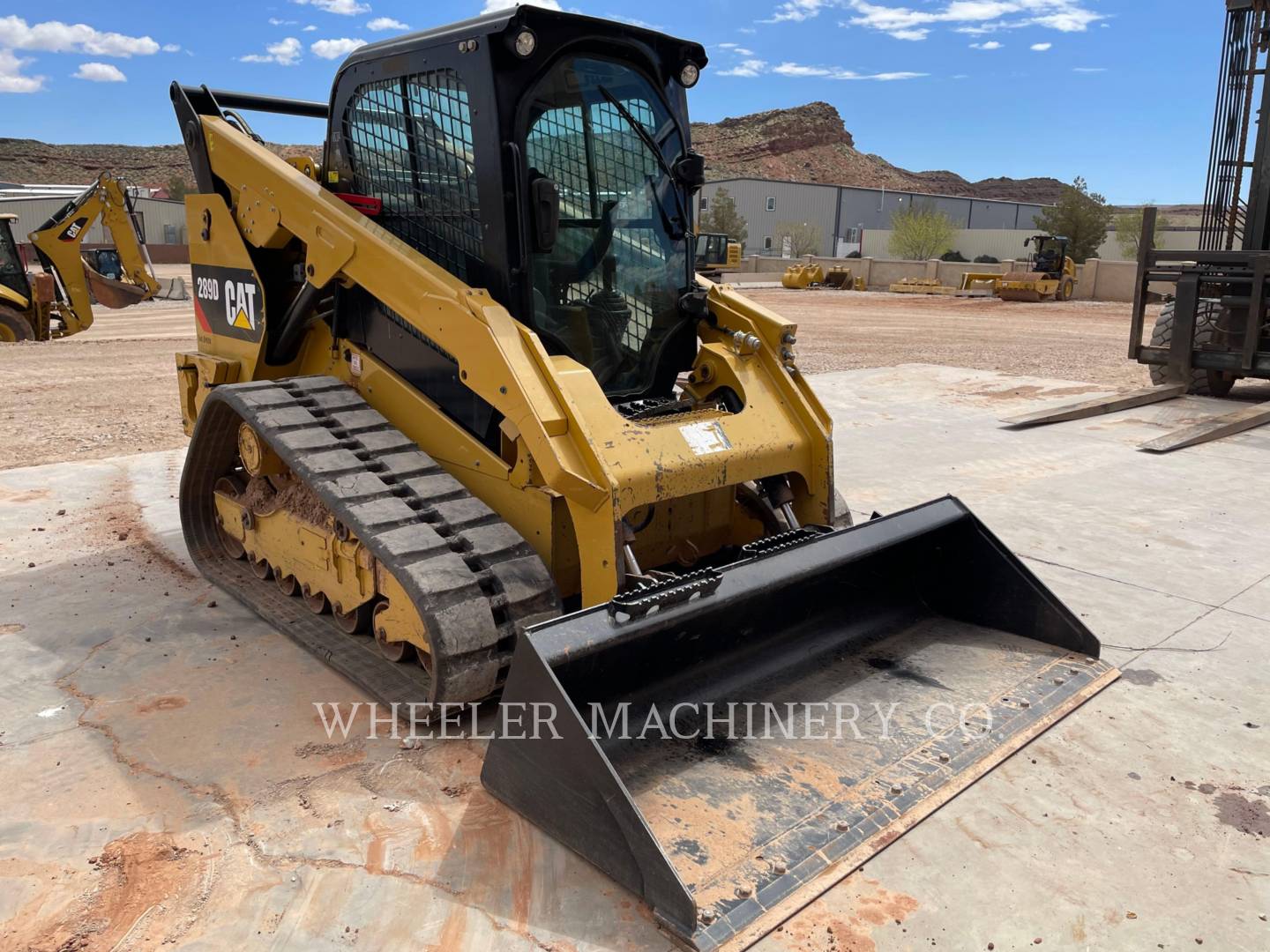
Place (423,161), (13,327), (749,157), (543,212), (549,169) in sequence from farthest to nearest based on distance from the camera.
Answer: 1. (749,157)
2. (13,327)
3. (423,161)
4. (549,169)
5. (543,212)

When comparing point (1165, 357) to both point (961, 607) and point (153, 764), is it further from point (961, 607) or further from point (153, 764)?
point (153, 764)

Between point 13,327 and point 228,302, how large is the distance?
14.5 metres

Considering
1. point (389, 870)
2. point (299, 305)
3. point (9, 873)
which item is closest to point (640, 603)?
point (389, 870)

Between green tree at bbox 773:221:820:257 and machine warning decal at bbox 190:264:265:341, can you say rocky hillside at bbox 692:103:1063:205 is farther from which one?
machine warning decal at bbox 190:264:265:341

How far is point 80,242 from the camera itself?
1644cm

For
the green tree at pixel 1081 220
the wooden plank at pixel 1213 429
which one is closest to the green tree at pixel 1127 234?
the green tree at pixel 1081 220

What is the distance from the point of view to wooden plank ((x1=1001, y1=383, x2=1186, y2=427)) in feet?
30.5

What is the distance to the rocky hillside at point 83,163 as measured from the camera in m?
79.0

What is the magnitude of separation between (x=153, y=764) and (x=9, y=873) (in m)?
0.58

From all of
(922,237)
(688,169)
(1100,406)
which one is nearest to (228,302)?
(688,169)

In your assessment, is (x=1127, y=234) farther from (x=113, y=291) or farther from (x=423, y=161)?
(x=423, y=161)

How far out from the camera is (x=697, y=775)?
119 inches

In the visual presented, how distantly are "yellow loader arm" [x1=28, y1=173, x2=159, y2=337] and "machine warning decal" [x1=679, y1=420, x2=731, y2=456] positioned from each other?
1536 cm

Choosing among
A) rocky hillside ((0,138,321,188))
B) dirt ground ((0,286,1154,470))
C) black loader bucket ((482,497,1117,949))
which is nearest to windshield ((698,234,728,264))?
black loader bucket ((482,497,1117,949))
